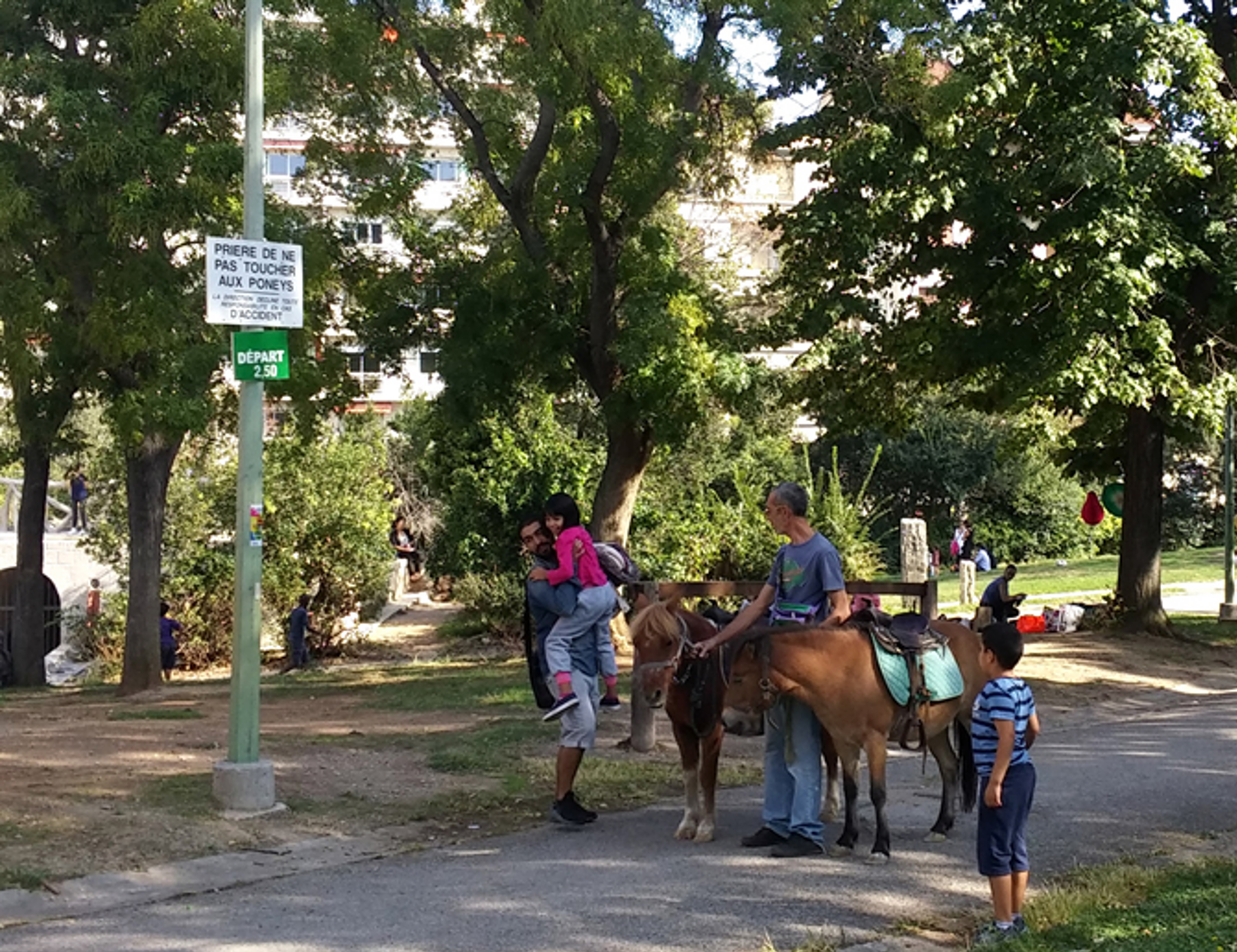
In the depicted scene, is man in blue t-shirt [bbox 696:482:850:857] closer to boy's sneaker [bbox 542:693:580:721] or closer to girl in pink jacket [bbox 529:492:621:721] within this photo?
girl in pink jacket [bbox 529:492:621:721]

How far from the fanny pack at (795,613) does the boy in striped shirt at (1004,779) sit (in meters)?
2.05

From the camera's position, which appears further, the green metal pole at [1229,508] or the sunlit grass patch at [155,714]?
the green metal pole at [1229,508]

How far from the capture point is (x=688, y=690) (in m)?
8.43

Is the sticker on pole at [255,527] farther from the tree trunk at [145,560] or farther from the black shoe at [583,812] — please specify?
the tree trunk at [145,560]

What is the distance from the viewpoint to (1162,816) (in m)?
9.40

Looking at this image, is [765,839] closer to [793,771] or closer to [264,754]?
[793,771]

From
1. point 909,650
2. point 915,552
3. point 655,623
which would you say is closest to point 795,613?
point 909,650

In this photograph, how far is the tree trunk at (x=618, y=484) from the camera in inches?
754

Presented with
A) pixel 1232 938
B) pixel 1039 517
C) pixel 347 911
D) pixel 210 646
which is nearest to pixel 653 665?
pixel 347 911

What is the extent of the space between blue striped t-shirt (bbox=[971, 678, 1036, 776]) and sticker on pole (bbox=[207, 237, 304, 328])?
524 cm

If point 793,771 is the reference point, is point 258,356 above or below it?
above

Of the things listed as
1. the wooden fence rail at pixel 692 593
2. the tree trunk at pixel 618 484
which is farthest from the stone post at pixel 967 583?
the wooden fence rail at pixel 692 593

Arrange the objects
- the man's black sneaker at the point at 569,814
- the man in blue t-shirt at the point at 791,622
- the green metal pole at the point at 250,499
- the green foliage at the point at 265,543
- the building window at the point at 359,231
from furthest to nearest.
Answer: the green foliage at the point at 265,543 < the building window at the point at 359,231 < the green metal pole at the point at 250,499 < the man's black sneaker at the point at 569,814 < the man in blue t-shirt at the point at 791,622

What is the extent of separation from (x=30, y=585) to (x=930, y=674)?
736 inches
